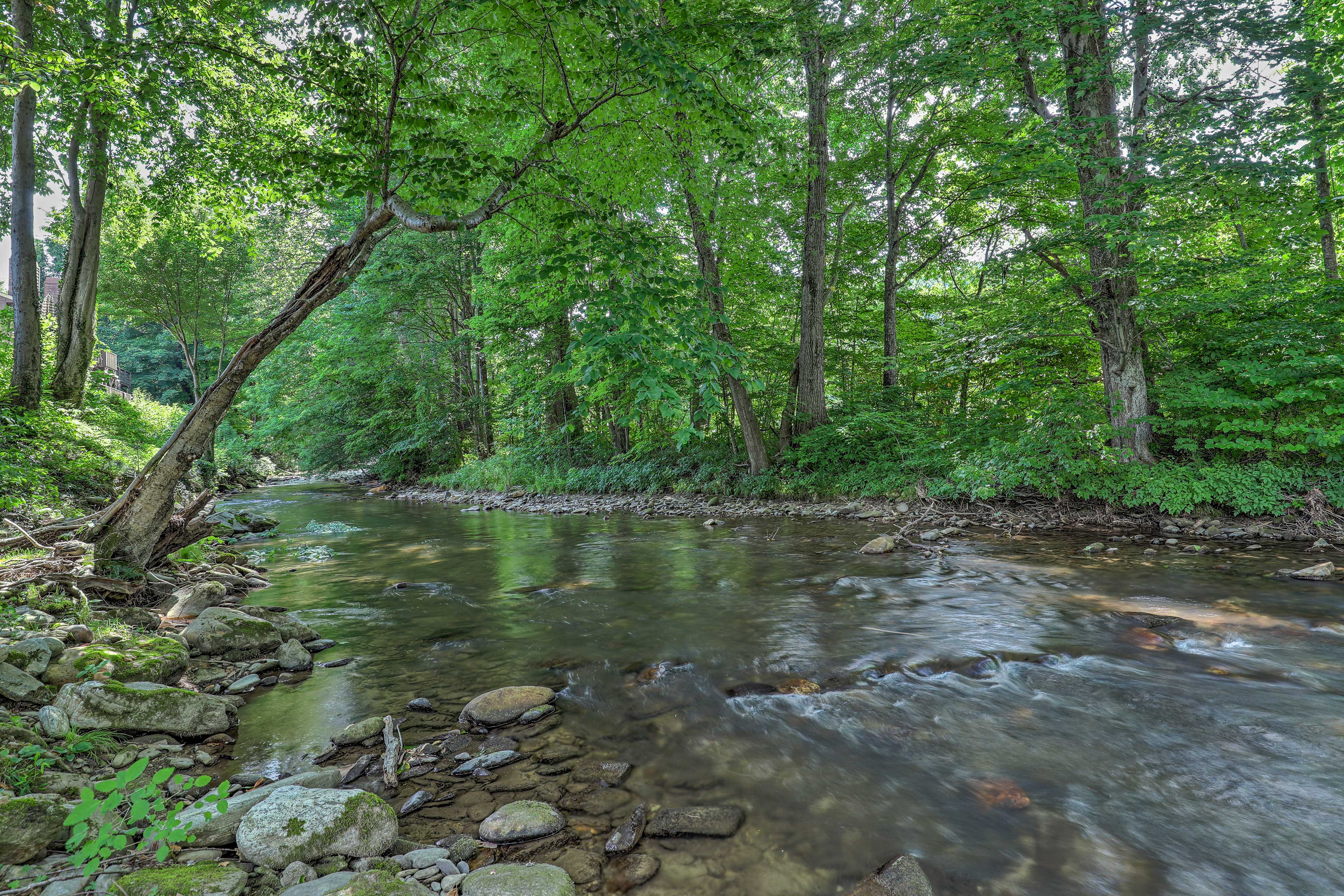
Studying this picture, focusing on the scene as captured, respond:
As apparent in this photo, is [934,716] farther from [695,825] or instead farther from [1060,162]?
[1060,162]

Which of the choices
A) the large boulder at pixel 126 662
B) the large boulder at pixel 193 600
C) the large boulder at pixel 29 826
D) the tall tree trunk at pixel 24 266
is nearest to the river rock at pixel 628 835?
the large boulder at pixel 29 826

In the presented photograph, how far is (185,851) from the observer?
6.57 ft

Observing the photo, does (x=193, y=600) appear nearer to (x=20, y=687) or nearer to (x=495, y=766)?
(x=20, y=687)

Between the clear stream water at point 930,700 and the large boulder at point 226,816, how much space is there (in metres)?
0.40

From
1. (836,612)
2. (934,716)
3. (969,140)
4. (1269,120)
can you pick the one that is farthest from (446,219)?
(969,140)

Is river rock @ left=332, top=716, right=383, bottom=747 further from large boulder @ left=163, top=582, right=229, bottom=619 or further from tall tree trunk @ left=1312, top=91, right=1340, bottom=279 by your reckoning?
tall tree trunk @ left=1312, top=91, right=1340, bottom=279

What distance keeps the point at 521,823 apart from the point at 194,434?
200 inches

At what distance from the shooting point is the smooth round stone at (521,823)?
7.60 ft

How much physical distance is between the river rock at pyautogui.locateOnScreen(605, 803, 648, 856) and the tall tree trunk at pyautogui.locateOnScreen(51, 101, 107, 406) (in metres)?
13.2

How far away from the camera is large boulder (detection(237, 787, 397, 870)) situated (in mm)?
2021

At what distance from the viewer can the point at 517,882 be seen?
1.98m

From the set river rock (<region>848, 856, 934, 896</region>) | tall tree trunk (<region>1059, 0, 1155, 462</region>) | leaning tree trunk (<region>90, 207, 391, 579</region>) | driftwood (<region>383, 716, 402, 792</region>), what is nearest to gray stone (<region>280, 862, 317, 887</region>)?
driftwood (<region>383, 716, 402, 792</region>)

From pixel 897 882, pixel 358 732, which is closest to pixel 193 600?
pixel 358 732

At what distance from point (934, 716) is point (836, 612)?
189 centimetres
